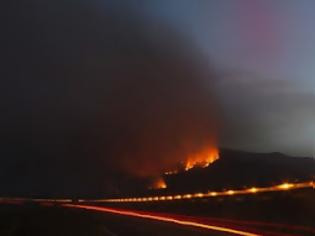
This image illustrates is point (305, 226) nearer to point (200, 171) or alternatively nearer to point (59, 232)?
point (59, 232)

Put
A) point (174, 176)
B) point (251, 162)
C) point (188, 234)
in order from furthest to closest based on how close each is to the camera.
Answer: point (251, 162), point (174, 176), point (188, 234)

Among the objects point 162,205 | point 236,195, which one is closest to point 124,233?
point 236,195

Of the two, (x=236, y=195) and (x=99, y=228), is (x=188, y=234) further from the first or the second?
(x=236, y=195)

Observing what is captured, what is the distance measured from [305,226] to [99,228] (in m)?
13.0

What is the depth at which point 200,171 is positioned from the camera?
5709 inches

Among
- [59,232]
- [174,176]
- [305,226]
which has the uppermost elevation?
[174,176]

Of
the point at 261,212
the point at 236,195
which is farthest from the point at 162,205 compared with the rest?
the point at 261,212

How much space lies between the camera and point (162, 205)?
7150 cm

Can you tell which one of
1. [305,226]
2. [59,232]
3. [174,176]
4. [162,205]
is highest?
[174,176]

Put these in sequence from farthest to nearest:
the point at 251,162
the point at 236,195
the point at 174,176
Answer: the point at 251,162 → the point at 174,176 → the point at 236,195

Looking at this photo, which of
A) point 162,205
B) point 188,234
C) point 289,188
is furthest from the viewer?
point 162,205

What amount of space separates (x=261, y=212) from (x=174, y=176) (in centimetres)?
10407

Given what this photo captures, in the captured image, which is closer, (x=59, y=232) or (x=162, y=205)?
(x=59, y=232)

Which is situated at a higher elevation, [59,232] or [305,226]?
[59,232]
